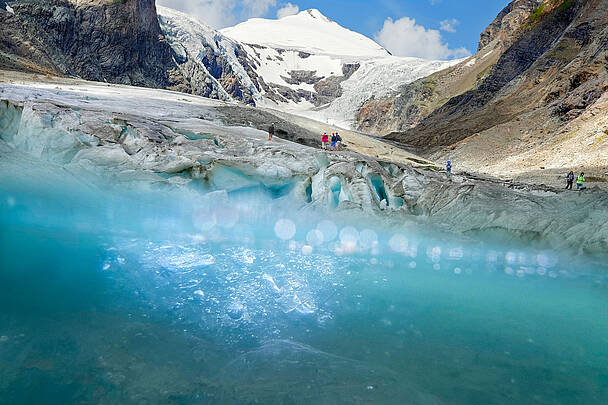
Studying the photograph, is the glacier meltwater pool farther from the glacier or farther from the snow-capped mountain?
the snow-capped mountain

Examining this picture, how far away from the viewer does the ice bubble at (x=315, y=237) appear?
8353 mm

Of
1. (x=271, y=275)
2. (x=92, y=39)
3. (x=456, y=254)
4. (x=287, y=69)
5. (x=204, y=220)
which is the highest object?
(x=287, y=69)

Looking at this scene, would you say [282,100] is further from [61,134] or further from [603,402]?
[603,402]

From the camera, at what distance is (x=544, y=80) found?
104ft

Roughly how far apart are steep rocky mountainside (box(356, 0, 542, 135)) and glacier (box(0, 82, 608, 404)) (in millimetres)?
47063

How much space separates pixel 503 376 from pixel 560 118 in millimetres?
24960

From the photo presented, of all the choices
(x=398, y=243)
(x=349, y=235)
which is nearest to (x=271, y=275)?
(x=349, y=235)

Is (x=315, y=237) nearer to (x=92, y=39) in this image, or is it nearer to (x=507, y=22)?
(x=92, y=39)

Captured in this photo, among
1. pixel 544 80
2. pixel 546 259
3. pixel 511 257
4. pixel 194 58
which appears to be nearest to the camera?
pixel 546 259

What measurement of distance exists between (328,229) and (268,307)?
144 inches

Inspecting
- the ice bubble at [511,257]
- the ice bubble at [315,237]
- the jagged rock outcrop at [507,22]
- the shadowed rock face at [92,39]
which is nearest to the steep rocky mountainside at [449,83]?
the jagged rock outcrop at [507,22]

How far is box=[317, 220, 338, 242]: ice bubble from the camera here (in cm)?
869

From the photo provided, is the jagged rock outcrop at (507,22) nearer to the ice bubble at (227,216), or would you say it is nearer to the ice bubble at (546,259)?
the ice bubble at (546,259)

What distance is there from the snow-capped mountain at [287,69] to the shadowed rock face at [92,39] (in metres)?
7.58
